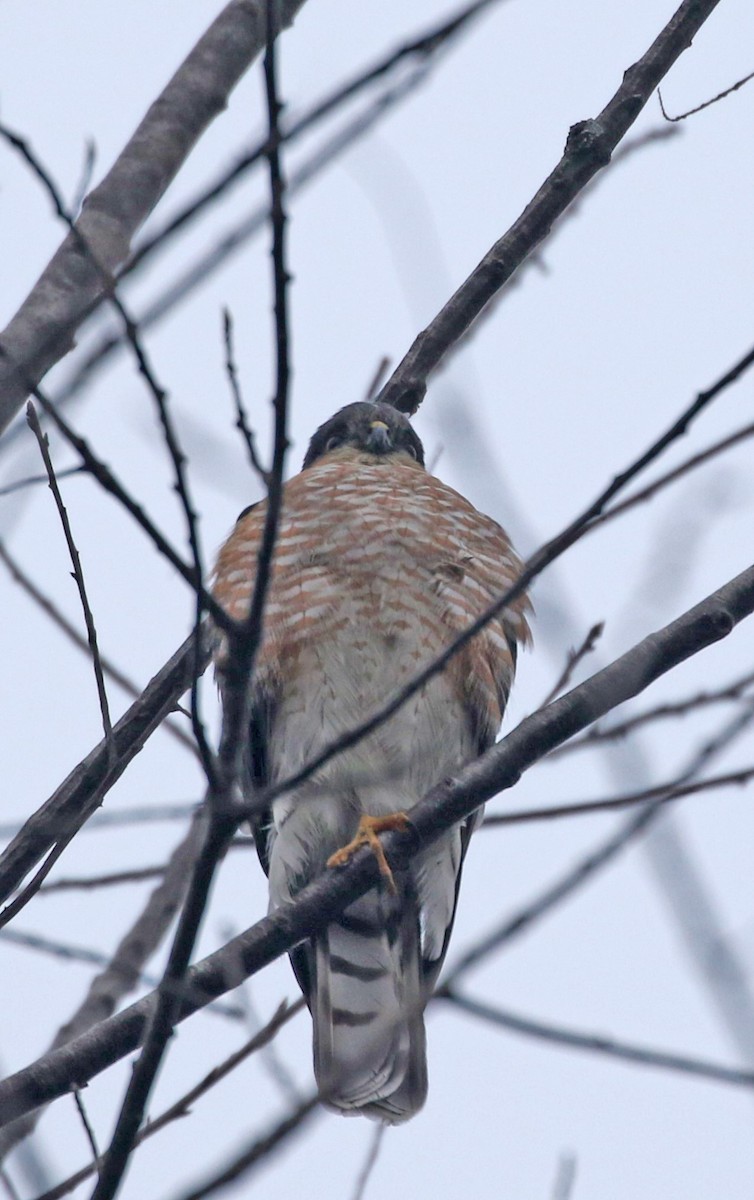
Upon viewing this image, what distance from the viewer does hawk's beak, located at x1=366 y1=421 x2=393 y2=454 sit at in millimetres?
5820

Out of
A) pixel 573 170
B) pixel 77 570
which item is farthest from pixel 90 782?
pixel 573 170

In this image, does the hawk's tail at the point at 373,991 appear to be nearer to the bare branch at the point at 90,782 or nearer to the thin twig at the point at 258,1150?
the bare branch at the point at 90,782

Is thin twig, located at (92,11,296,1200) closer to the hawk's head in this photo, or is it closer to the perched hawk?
the perched hawk

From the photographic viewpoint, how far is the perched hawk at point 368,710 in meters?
4.29

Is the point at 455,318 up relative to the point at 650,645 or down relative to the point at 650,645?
up

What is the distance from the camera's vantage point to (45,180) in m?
2.29

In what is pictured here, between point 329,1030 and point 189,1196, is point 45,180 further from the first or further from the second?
point 329,1030

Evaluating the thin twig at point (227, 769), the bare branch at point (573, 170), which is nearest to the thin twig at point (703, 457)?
the thin twig at point (227, 769)

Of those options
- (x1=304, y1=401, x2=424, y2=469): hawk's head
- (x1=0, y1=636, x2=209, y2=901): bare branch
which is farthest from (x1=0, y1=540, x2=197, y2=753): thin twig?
(x1=304, y1=401, x2=424, y2=469): hawk's head

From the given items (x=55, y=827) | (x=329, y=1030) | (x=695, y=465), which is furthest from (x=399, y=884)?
(x=695, y=465)

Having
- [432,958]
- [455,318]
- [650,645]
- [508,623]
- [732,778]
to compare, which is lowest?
[732,778]

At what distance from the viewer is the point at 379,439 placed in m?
5.82

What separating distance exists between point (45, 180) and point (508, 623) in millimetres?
2845

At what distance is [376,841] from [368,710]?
1.02 metres
